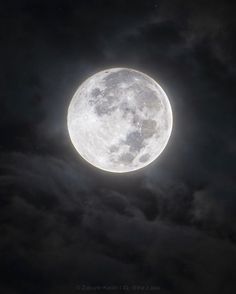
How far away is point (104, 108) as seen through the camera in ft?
71.5

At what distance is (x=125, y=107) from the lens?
2159 centimetres

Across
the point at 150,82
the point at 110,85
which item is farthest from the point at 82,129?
the point at 150,82

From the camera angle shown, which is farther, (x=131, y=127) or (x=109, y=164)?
(x=109, y=164)

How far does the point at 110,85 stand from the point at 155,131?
3410 millimetres

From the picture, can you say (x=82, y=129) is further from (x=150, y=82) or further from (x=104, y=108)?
(x=150, y=82)

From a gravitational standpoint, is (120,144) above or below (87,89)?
below

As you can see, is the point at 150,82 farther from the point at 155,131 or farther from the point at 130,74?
the point at 155,131

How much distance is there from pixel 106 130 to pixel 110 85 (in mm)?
2353

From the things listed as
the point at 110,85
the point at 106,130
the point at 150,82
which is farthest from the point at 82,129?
the point at 150,82

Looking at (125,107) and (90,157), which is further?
(90,157)

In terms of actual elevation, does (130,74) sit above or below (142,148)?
above

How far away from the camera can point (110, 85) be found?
72.2 ft

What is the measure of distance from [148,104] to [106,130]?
2593 mm

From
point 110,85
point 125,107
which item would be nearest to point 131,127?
point 125,107
